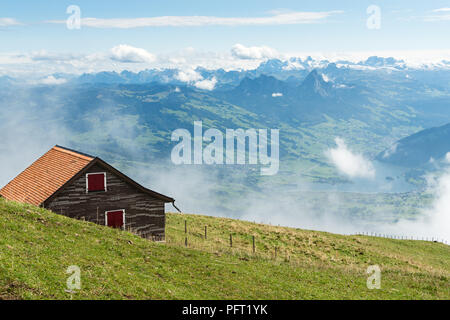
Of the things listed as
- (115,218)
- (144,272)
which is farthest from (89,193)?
(144,272)

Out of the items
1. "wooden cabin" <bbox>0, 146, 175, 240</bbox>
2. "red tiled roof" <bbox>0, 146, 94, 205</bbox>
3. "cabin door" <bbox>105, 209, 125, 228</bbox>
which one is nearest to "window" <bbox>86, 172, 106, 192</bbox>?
"wooden cabin" <bbox>0, 146, 175, 240</bbox>

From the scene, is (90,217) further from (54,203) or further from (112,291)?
(112,291)

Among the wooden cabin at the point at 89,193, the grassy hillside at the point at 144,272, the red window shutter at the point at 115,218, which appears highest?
the wooden cabin at the point at 89,193

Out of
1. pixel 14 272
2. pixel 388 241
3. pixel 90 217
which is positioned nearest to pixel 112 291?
pixel 14 272

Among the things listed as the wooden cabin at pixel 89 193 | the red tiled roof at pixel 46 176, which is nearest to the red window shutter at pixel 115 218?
the wooden cabin at pixel 89 193

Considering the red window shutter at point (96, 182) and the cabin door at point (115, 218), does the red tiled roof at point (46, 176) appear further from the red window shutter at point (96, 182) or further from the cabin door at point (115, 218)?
the cabin door at point (115, 218)

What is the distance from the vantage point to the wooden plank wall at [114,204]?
3797cm

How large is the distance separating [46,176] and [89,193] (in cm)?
544

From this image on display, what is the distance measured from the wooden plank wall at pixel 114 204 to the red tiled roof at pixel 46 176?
1078 mm

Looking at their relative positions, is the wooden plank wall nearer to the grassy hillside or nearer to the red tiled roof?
the red tiled roof

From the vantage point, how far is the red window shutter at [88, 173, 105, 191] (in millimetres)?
39000

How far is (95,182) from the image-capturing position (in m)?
39.2

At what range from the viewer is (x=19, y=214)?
1040 inches
